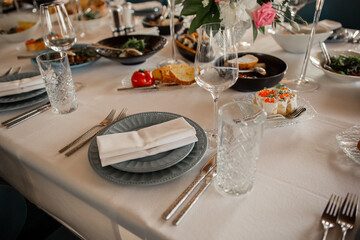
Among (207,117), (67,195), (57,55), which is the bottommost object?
(67,195)

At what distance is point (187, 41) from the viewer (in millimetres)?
1533

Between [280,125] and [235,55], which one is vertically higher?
[235,55]

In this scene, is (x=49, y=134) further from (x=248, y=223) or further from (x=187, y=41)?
(x=187, y=41)

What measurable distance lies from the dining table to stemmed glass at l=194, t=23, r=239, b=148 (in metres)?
0.18

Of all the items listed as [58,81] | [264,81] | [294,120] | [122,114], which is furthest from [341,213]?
[58,81]

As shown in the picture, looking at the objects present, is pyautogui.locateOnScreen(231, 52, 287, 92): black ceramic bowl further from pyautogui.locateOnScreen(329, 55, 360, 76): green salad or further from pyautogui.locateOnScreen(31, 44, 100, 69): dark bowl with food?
pyautogui.locateOnScreen(31, 44, 100, 69): dark bowl with food

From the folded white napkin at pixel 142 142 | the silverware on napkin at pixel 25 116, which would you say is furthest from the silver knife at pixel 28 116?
the folded white napkin at pixel 142 142

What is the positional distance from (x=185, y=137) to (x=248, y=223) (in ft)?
0.92

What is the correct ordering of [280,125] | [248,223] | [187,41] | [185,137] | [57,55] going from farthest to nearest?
[187,41]
[57,55]
[280,125]
[185,137]
[248,223]

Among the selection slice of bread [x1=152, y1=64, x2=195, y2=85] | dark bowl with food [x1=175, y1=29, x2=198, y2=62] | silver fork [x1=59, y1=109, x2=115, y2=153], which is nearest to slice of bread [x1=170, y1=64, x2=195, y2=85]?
slice of bread [x1=152, y1=64, x2=195, y2=85]

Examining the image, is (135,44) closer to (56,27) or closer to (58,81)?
(56,27)

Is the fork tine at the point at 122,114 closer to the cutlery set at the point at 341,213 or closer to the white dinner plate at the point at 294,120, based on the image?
the white dinner plate at the point at 294,120

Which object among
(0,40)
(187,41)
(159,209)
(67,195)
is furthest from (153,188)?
(0,40)

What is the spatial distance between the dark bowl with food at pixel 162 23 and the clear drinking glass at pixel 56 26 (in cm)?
76
